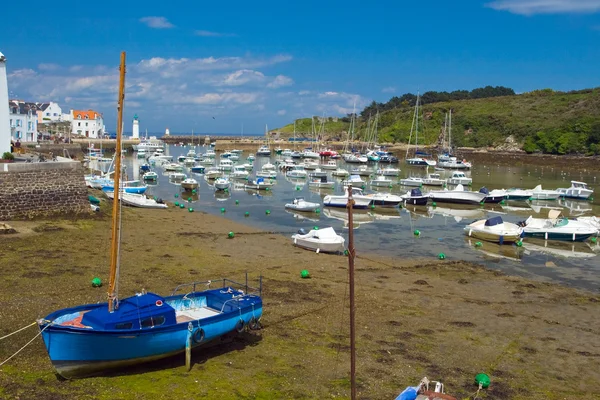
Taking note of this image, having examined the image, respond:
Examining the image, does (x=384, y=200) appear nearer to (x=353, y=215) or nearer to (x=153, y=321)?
(x=353, y=215)

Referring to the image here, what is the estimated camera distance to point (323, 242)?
89.8 feet

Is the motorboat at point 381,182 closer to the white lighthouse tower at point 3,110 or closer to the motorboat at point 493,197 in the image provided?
the motorboat at point 493,197

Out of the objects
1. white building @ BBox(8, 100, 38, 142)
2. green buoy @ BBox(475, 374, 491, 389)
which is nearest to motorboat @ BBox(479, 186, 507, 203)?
green buoy @ BBox(475, 374, 491, 389)

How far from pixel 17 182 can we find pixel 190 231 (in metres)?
9.30

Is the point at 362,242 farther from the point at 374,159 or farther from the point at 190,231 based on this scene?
the point at 374,159

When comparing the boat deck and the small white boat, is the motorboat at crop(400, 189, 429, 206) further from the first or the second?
the boat deck

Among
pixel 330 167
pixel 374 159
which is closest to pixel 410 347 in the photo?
pixel 330 167

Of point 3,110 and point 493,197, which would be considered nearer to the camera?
point 3,110

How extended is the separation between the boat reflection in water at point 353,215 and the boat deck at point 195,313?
23661 millimetres

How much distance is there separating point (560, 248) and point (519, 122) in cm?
11064

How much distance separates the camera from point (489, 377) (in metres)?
13.2

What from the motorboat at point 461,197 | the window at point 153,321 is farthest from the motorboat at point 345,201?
the window at point 153,321

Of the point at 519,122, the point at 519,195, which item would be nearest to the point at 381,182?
the point at 519,195

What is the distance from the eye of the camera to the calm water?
2759cm
